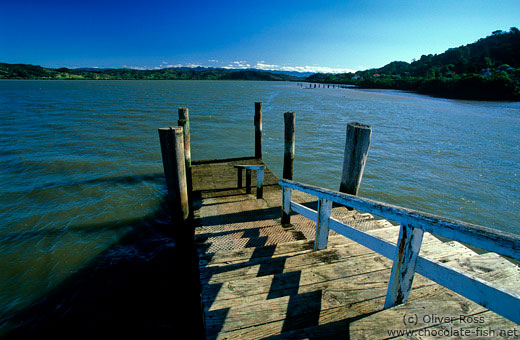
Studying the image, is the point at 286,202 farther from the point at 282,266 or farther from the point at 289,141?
the point at 289,141

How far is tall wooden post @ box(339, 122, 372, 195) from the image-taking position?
473cm

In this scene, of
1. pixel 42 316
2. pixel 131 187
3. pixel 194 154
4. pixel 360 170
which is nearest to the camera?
pixel 42 316

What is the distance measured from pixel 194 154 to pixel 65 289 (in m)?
9.79

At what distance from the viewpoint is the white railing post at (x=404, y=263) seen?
1796mm

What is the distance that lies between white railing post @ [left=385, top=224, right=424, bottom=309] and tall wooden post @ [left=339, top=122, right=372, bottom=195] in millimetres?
3123

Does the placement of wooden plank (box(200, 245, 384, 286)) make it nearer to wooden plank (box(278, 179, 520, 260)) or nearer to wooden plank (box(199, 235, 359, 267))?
wooden plank (box(199, 235, 359, 267))

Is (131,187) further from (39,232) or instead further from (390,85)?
(390,85)

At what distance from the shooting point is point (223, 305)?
2.35 metres

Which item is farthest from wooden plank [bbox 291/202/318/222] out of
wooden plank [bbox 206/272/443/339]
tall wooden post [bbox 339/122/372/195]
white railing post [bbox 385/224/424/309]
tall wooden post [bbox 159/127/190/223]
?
tall wooden post [bbox 159/127/190/223]

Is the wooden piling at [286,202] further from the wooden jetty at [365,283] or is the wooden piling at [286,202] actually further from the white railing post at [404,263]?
the white railing post at [404,263]

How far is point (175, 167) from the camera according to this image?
5.64 m

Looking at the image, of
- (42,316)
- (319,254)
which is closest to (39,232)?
(42,316)

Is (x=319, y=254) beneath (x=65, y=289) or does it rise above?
above

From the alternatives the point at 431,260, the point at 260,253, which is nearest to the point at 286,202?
the point at 260,253
